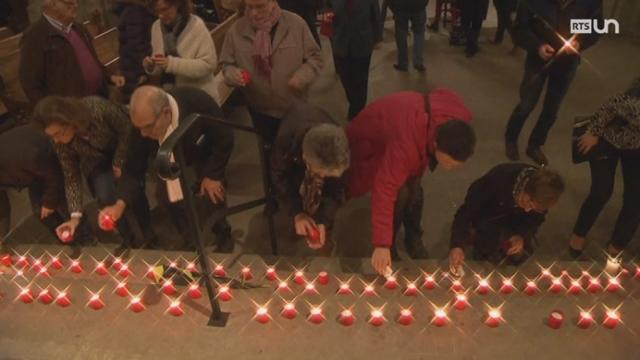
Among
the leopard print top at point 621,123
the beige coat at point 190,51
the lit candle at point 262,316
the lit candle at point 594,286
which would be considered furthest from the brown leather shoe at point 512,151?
the lit candle at point 262,316

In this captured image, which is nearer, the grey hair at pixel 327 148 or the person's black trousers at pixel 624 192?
the grey hair at pixel 327 148

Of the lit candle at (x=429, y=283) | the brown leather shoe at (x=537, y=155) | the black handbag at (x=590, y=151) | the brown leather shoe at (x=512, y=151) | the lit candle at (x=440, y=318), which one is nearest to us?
the lit candle at (x=440, y=318)

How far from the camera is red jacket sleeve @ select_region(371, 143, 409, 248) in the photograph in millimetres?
2572

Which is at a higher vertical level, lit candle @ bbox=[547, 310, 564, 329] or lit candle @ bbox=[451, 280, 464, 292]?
lit candle @ bbox=[547, 310, 564, 329]

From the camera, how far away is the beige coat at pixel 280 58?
10.7 feet

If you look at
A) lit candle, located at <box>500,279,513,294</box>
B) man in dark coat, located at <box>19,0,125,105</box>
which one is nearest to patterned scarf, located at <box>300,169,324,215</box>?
lit candle, located at <box>500,279,513,294</box>

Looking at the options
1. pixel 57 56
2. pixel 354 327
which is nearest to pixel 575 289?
pixel 354 327

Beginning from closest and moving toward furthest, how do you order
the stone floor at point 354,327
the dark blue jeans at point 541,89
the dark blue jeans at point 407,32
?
the stone floor at point 354,327
the dark blue jeans at point 541,89
the dark blue jeans at point 407,32

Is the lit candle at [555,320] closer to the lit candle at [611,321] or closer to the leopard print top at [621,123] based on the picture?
the lit candle at [611,321]

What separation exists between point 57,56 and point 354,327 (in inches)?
107

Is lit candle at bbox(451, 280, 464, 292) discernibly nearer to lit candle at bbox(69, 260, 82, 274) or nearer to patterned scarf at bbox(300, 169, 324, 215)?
patterned scarf at bbox(300, 169, 324, 215)

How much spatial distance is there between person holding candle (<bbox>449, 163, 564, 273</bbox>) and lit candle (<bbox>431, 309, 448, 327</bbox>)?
17.8 inches

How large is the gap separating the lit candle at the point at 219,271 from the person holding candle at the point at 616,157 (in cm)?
226

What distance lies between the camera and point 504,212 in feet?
9.58
